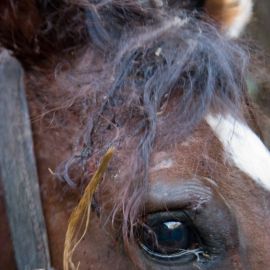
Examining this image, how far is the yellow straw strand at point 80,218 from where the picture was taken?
2.73ft

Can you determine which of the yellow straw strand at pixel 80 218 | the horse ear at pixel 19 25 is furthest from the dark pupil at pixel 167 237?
the horse ear at pixel 19 25

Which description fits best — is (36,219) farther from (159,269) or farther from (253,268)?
(253,268)

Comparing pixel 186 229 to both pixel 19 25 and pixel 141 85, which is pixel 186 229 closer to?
pixel 141 85

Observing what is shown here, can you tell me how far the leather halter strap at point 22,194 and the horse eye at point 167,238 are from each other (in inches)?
6.8

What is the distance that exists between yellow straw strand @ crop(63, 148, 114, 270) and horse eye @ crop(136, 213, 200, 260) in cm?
9

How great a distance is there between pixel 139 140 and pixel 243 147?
0.18m

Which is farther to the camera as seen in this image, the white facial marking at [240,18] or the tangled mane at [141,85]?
the white facial marking at [240,18]

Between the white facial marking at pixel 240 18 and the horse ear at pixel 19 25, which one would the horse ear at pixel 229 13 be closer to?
the white facial marking at pixel 240 18

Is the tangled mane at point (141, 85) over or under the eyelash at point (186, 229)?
over

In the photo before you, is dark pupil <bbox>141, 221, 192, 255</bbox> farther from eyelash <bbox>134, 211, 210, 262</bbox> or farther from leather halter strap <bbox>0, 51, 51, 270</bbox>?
leather halter strap <bbox>0, 51, 51, 270</bbox>

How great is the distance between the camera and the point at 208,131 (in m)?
0.92

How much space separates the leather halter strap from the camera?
0.89 meters

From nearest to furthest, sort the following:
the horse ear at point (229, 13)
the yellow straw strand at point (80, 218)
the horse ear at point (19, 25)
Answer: the yellow straw strand at point (80, 218), the horse ear at point (19, 25), the horse ear at point (229, 13)

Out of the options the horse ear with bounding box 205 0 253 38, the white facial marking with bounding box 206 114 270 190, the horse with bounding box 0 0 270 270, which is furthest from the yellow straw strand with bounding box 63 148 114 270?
the horse ear with bounding box 205 0 253 38
